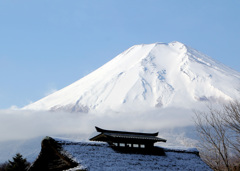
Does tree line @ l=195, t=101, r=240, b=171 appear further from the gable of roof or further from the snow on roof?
the gable of roof

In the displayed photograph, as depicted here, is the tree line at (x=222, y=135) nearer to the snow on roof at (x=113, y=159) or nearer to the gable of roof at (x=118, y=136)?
the snow on roof at (x=113, y=159)

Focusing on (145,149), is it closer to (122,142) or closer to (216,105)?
(122,142)

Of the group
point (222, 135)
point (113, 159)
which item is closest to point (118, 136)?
point (113, 159)

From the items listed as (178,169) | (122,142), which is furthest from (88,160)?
(178,169)

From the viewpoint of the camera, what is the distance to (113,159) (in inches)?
733

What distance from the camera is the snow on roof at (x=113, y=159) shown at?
Answer: 17.7m

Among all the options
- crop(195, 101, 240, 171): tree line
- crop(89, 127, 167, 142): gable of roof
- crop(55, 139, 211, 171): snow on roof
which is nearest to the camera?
crop(55, 139, 211, 171): snow on roof

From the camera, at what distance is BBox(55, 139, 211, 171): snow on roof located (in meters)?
17.7

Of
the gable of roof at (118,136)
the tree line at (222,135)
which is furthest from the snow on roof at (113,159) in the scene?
the tree line at (222,135)

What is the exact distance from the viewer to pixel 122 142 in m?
21.0

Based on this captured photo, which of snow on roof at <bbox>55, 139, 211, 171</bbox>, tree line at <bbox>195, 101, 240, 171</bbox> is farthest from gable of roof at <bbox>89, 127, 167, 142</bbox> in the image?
tree line at <bbox>195, 101, 240, 171</bbox>

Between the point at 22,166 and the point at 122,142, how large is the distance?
24.4 meters

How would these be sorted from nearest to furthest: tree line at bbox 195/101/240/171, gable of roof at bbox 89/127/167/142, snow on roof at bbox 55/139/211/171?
snow on roof at bbox 55/139/211/171, gable of roof at bbox 89/127/167/142, tree line at bbox 195/101/240/171

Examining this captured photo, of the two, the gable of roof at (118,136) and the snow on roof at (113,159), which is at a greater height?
the gable of roof at (118,136)
